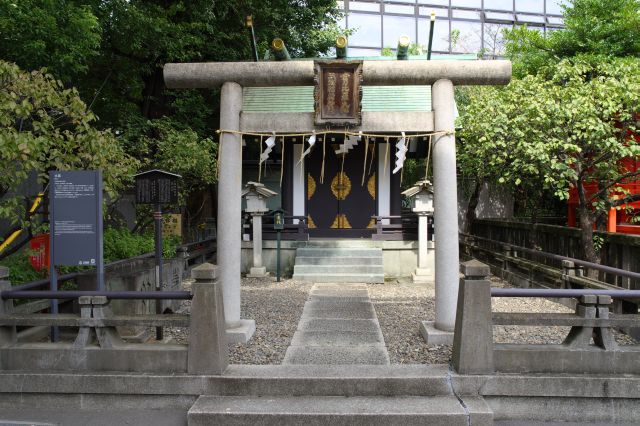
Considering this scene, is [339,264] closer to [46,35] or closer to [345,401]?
[345,401]

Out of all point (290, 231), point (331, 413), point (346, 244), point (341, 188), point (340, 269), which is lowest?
point (331, 413)

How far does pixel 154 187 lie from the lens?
716 centimetres

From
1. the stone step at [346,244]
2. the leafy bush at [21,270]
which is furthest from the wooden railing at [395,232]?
the leafy bush at [21,270]

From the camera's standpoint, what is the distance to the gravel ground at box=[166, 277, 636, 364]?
609 cm

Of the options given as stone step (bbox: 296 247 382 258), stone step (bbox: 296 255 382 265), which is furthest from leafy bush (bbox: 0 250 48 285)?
stone step (bbox: 296 247 382 258)

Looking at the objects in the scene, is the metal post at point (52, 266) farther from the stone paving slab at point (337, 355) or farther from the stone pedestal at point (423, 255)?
the stone pedestal at point (423, 255)

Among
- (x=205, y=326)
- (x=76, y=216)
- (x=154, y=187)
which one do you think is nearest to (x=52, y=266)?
(x=76, y=216)

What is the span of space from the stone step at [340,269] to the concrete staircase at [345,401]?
25.1 feet

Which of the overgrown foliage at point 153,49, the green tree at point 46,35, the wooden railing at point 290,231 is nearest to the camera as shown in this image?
the green tree at point 46,35

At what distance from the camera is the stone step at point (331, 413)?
4.55 m

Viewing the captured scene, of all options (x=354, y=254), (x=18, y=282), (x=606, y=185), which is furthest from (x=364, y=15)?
(x=18, y=282)

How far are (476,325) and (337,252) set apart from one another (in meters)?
8.92

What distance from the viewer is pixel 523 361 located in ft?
16.5

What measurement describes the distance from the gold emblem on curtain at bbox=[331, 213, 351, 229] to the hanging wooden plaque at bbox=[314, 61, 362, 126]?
33.4 ft
